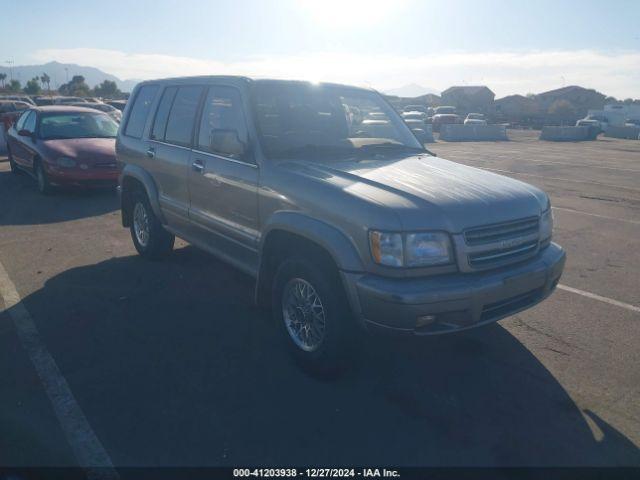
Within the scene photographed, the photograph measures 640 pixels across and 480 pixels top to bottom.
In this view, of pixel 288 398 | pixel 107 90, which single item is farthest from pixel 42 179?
pixel 107 90

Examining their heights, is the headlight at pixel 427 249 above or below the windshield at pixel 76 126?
above

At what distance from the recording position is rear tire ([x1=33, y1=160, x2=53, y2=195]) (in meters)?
9.91

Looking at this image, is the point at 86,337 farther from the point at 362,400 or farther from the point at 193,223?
the point at 362,400

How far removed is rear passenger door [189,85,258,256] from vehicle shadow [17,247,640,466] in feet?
2.68

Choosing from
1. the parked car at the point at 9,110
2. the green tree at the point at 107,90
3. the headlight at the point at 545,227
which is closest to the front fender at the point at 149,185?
the headlight at the point at 545,227

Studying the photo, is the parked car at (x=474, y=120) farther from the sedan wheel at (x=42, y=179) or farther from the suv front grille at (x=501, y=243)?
the suv front grille at (x=501, y=243)

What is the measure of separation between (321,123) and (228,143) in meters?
0.86

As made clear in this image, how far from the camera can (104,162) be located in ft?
32.0

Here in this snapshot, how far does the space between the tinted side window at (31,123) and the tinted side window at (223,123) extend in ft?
25.0

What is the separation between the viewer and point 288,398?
3480 mm

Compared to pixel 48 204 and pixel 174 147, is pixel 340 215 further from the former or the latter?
pixel 48 204

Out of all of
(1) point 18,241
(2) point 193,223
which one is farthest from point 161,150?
(1) point 18,241

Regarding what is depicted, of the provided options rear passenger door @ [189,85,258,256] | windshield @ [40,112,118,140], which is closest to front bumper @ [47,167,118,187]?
windshield @ [40,112,118,140]

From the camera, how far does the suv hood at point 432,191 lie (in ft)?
10.6
